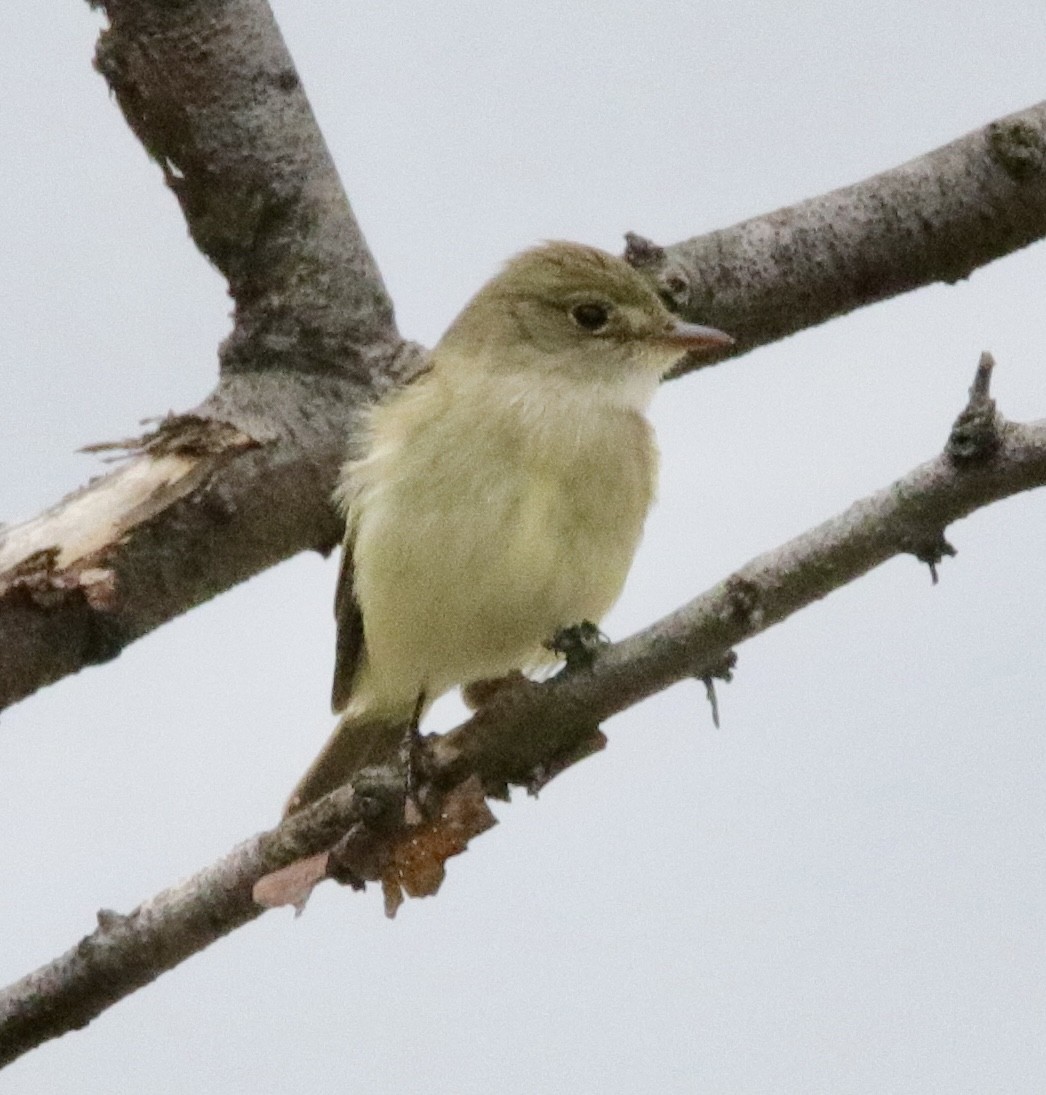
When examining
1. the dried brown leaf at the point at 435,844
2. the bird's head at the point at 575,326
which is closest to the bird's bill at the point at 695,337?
the bird's head at the point at 575,326

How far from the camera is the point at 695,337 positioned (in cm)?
491

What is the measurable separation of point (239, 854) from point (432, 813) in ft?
1.21

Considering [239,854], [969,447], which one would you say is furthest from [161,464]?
[969,447]

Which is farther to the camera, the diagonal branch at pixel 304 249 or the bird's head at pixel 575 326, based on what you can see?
the bird's head at pixel 575 326

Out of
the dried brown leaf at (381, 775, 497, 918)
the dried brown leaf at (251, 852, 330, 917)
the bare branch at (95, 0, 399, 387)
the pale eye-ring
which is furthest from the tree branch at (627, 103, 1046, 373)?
the dried brown leaf at (251, 852, 330, 917)

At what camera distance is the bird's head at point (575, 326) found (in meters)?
5.12

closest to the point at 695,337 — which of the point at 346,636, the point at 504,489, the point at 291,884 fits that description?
the point at 504,489

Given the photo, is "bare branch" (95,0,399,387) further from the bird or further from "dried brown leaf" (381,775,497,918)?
"dried brown leaf" (381,775,497,918)

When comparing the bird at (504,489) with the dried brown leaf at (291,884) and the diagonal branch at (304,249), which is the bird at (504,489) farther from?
the dried brown leaf at (291,884)

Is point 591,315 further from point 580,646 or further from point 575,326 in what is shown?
point 580,646

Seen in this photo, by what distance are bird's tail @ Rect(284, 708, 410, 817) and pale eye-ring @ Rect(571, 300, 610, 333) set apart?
1.22 m

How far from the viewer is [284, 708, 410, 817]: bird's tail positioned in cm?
552

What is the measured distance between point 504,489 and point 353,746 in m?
1.24

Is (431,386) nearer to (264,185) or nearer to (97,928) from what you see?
(264,185)
